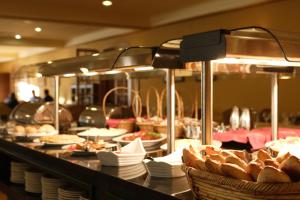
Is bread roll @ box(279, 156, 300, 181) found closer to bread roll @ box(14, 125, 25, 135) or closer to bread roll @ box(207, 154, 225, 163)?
bread roll @ box(207, 154, 225, 163)

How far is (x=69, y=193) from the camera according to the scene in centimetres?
202

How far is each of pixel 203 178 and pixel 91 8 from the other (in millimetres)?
5324

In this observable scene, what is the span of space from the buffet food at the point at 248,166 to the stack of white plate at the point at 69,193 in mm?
954

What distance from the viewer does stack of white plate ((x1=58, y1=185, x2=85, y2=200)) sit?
201 centimetres

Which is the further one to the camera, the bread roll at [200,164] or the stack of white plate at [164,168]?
the stack of white plate at [164,168]

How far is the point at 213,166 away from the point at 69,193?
44.9 inches

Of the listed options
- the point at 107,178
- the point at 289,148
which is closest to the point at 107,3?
the point at 107,178

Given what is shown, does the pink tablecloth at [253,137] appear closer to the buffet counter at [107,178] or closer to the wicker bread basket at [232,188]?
the buffet counter at [107,178]

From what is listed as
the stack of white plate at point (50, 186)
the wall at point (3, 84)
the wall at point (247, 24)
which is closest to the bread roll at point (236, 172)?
the stack of white plate at point (50, 186)

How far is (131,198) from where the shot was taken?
54.1 inches

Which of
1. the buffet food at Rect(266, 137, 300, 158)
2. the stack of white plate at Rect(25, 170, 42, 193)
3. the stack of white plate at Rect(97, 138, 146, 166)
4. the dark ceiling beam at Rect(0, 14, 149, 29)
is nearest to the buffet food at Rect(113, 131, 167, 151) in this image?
the stack of white plate at Rect(97, 138, 146, 166)

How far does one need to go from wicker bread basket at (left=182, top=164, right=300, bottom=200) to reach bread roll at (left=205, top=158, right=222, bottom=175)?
17 mm

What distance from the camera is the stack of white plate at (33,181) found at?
2439 millimetres

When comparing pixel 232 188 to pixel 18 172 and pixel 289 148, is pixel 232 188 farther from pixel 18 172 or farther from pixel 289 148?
pixel 18 172
